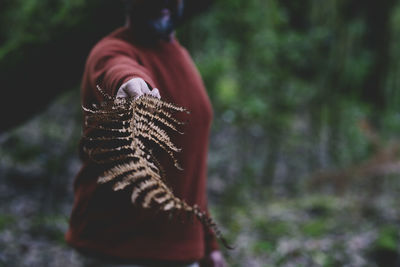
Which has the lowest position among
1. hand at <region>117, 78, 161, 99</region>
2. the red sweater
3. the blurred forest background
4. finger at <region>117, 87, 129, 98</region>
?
the blurred forest background

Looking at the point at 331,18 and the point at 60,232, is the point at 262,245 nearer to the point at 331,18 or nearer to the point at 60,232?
the point at 60,232

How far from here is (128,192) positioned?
1369 mm

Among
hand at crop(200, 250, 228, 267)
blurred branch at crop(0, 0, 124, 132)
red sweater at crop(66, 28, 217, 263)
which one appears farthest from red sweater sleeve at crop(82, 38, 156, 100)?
hand at crop(200, 250, 228, 267)

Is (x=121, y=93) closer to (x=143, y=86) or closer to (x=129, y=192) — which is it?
(x=143, y=86)

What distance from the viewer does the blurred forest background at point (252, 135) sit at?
2.17 metres

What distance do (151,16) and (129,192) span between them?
2.32ft

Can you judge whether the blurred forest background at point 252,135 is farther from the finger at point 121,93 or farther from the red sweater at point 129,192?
the finger at point 121,93

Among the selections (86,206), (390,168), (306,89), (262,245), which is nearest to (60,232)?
(262,245)

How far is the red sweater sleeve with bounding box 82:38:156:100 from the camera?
1068mm

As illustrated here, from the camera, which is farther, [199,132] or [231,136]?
[231,136]

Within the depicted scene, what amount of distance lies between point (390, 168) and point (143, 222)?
5298 mm

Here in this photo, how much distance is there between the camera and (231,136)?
10.7m

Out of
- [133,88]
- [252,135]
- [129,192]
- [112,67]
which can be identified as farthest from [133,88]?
[252,135]

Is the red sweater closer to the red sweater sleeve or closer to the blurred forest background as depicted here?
the red sweater sleeve
